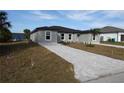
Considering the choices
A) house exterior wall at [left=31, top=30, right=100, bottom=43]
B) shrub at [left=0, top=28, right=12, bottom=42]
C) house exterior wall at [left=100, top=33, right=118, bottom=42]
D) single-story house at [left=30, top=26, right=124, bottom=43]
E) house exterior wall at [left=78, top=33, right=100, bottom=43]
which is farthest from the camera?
house exterior wall at [left=100, top=33, right=118, bottom=42]

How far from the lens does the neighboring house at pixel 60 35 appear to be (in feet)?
83.1

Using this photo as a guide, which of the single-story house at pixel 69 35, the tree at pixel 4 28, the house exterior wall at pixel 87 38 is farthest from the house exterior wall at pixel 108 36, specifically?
the tree at pixel 4 28

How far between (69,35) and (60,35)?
175 cm

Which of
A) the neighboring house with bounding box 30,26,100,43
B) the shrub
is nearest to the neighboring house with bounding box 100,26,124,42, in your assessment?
the neighboring house with bounding box 30,26,100,43

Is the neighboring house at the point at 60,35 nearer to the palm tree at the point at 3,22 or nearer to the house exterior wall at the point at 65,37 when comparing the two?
the house exterior wall at the point at 65,37

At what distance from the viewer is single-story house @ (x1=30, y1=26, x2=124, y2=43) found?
83.5 feet

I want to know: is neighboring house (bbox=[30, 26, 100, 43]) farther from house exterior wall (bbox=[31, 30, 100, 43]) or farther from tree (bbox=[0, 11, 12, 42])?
tree (bbox=[0, 11, 12, 42])

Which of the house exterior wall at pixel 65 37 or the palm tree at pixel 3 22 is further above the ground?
the palm tree at pixel 3 22

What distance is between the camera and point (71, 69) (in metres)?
8.27

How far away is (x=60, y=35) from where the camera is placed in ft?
90.1
